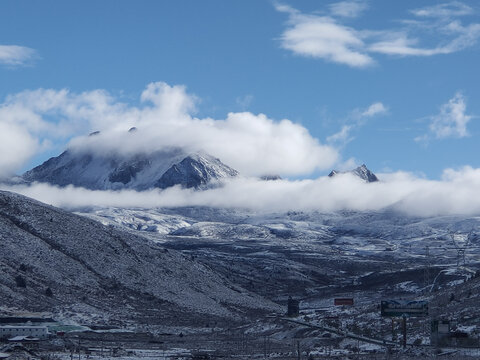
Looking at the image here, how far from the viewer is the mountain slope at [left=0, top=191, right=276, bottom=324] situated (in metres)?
150

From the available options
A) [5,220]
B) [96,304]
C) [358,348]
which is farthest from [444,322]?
[5,220]

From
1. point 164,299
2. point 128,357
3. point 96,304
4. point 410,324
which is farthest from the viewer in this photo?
point 164,299

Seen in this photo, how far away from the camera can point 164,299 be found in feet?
551

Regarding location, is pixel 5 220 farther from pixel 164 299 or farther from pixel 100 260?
pixel 164 299

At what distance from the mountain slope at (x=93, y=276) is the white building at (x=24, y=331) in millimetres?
29178

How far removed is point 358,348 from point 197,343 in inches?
1005

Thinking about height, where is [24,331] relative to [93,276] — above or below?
below

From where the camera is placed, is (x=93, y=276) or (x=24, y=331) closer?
(x=24, y=331)

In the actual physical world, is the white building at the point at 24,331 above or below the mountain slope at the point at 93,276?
below

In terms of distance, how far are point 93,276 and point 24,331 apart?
195 feet

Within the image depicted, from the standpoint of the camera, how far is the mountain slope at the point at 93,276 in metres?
150

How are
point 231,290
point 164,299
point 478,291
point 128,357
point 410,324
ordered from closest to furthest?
1. point 128,357
2. point 410,324
3. point 478,291
4. point 164,299
5. point 231,290

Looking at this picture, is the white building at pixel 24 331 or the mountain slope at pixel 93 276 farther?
the mountain slope at pixel 93 276

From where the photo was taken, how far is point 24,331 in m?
110
